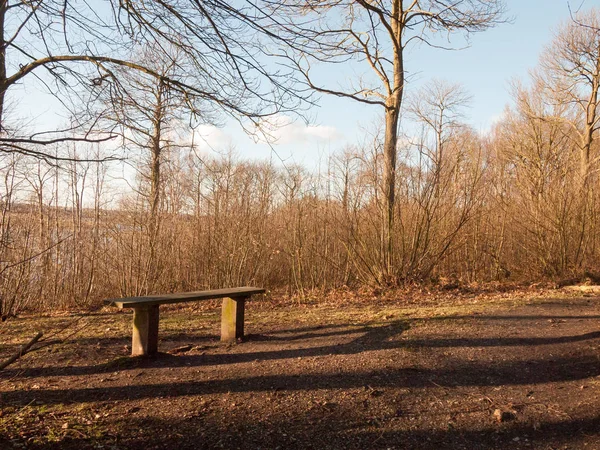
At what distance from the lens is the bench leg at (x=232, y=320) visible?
4922 millimetres

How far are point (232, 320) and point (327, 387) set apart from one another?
1.73 m

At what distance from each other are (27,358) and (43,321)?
274cm

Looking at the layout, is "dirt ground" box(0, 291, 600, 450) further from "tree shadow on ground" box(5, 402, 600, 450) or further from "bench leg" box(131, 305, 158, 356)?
"bench leg" box(131, 305, 158, 356)

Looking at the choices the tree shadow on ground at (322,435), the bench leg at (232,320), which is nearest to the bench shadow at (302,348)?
the bench leg at (232,320)

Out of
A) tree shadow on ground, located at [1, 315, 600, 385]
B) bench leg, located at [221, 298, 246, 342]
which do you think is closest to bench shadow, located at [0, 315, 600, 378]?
tree shadow on ground, located at [1, 315, 600, 385]

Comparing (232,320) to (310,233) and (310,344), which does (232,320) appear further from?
(310,233)

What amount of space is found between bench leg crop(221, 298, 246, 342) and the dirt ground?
162 mm

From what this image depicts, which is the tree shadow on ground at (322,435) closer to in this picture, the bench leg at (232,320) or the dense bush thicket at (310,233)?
the bench leg at (232,320)

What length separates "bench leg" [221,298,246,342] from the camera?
4922 millimetres

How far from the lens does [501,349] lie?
14.0ft

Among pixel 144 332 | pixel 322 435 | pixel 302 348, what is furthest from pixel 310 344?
pixel 322 435

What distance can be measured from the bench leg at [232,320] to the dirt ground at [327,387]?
0.53ft

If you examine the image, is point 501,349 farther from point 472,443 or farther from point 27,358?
point 27,358

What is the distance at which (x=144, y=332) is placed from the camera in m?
4.27
